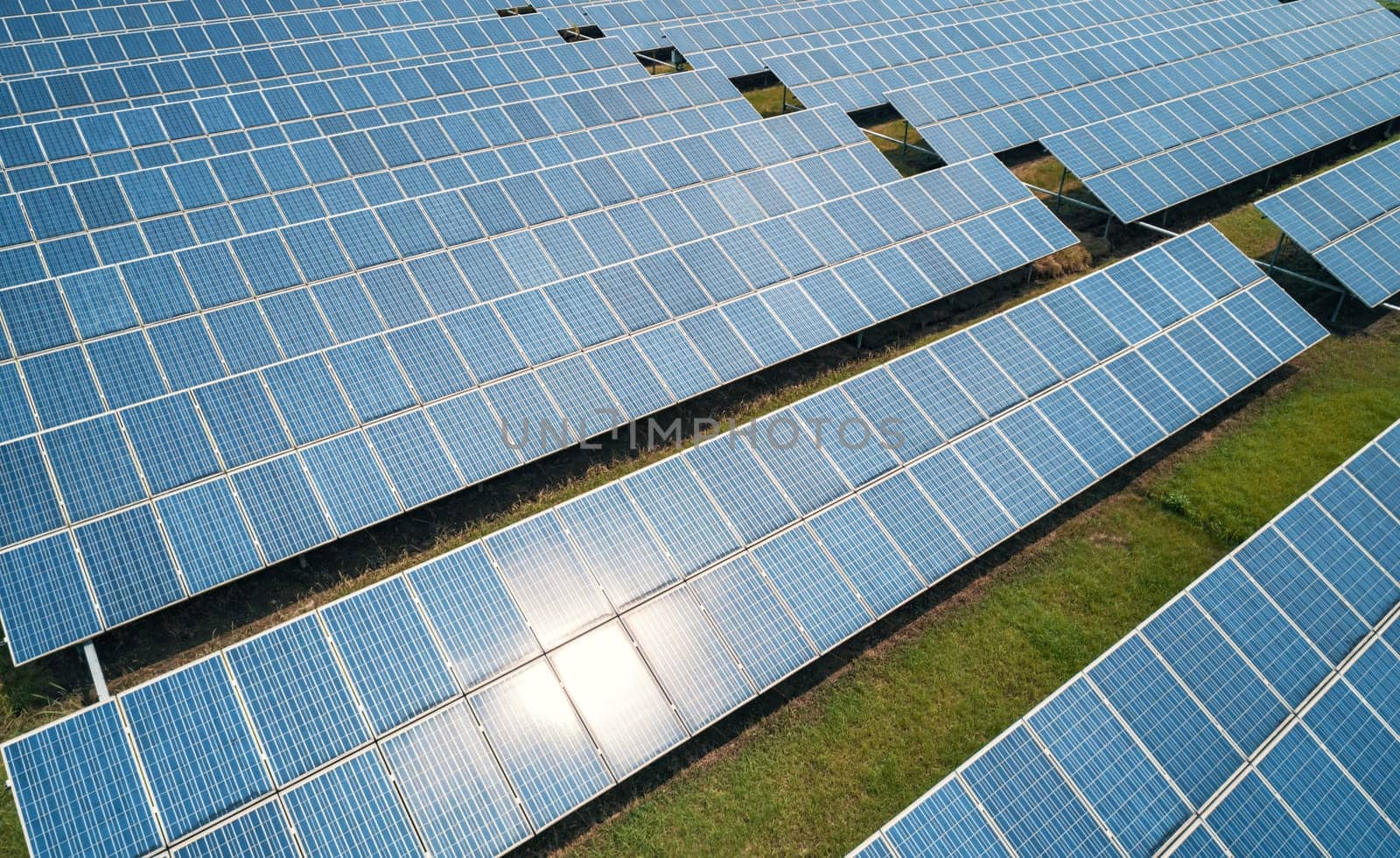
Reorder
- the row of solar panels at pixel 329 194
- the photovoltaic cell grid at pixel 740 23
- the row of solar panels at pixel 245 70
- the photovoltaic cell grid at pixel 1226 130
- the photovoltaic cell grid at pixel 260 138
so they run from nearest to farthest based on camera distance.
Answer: the row of solar panels at pixel 329 194
the photovoltaic cell grid at pixel 260 138
the row of solar panels at pixel 245 70
the photovoltaic cell grid at pixel 1226 130
the photovoltaic cell grid at pixel 740 23

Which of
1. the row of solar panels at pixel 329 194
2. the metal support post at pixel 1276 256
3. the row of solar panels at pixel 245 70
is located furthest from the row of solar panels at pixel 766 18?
the metal support post at pixel 1276 256

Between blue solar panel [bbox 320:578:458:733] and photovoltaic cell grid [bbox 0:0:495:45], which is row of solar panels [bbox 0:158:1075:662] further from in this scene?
photovoltaic cell grid [bbox 0:0:495:45]

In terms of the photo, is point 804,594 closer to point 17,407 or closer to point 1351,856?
point 1351,856

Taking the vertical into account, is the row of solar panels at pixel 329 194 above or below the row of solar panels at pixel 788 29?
above

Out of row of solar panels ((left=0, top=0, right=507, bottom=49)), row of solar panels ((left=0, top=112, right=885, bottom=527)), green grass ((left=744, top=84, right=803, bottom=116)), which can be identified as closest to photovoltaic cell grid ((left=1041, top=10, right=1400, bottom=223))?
row of solar panels ((left=0, top=112, right=885, bottom=527))

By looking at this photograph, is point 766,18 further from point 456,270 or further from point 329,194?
point 456,270

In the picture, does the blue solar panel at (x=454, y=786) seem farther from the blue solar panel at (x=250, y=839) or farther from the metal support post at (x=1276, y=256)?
the metal support post at (x=1276, y=256)
